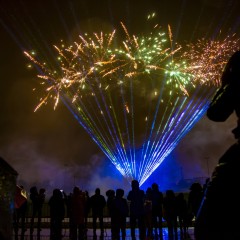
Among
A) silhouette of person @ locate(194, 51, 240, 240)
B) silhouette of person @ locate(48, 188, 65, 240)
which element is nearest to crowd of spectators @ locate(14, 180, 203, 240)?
silhouette of person @ locate(48, 188, 65, 240)

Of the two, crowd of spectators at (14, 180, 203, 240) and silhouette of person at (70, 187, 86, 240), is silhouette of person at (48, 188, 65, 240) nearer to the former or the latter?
crowd of spectators at (14, 180, 203, 240)

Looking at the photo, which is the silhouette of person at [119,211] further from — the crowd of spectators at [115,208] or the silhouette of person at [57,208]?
the silhouette of person at [57,208]

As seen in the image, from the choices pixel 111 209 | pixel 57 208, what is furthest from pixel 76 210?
pixel 111 209

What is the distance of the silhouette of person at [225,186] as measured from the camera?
2811 millimetres

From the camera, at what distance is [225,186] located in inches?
112

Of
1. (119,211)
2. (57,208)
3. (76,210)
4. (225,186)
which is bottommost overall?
(225,186)

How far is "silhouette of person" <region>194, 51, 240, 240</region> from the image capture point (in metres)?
2.81

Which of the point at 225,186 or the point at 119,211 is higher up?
the point at 119,211

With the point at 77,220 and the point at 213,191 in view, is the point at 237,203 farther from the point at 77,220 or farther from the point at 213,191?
the point at 77,220

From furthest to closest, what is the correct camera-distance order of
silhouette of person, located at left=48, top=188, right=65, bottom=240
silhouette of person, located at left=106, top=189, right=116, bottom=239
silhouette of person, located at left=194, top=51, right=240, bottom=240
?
silhouette of person, located at left=48, top=188, right=65, bottom=240 → silhouette of person, located at left=106, top=189, right=116, bottom=239 → silhouette of person, located at left=194, top=51, right=240, bottom=240

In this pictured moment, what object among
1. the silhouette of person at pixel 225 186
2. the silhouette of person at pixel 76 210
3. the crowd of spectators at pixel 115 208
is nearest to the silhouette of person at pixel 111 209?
the crowd of spectators at pixel 115 208

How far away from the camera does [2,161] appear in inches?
145

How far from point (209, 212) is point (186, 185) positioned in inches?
2732

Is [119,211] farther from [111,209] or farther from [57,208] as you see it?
[57,208]
